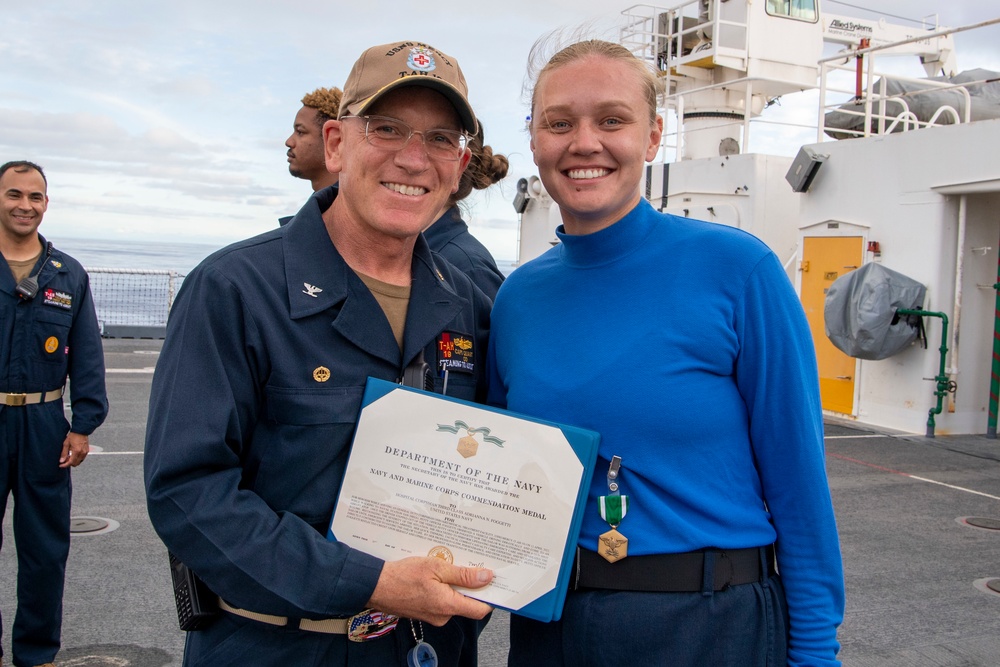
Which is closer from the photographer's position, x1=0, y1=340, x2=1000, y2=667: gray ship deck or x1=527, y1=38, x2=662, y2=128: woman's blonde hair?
x1=527, y1=38, x2=662, y2=128: woman's blonde hair

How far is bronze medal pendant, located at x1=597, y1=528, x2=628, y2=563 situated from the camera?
193 centimetres

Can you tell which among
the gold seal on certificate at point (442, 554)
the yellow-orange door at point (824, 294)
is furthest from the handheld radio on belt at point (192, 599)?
the yellow-orange door at point (824, 294)

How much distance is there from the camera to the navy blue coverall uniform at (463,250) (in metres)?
3.67

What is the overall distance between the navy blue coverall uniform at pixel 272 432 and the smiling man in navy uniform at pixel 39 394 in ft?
7.98

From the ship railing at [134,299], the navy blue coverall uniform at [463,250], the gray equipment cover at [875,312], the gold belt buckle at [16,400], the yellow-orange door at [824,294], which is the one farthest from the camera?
the ship railing at [134,299]

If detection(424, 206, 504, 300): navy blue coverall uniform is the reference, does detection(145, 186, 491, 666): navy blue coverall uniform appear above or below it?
below

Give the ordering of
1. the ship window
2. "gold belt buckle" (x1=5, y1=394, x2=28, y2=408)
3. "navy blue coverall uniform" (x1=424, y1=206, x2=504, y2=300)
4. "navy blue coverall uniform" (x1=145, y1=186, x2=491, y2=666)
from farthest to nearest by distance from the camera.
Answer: the ship window
"gold belt buckle" (x1=5, y1=394, x2=28, y2=408)
"navy blue coverall uniform" (x1=424, y1=206, x2=504, y2=300)
"navy blue coverall uniform" (x1=145, y1=186, x2=491, y2=666)

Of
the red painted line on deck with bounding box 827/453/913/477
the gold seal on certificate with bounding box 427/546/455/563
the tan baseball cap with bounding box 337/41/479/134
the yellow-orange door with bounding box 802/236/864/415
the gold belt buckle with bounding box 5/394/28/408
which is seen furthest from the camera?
the yellow-orange door with bounding box 802/236/864/415

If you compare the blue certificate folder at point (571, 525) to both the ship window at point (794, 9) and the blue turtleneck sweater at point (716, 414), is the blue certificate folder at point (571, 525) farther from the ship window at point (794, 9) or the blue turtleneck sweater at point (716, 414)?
the ship window at point (794, 9)

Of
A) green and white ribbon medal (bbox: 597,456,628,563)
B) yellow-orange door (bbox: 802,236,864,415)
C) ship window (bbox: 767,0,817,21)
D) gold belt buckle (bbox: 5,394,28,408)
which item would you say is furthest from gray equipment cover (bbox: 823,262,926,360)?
green and white ribbon medal (bbox: 597,456,628,563)

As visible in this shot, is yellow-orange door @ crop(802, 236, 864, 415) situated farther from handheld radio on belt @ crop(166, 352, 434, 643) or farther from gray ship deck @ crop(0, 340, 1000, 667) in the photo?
handheld radio on belt @ crop(166, 352, 434, 643)

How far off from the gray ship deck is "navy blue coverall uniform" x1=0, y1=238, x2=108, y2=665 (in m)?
0.29

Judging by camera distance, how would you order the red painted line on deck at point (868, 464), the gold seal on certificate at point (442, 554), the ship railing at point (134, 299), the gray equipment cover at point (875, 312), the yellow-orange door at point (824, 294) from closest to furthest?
the gold seal on certificate at point (442, 554) < the red painted line on deck at point (868, 464) < the gray equipment cover at point (875, 312) < the yellow-orange door at point (824, 294) < the ship railing at point (134, 299)

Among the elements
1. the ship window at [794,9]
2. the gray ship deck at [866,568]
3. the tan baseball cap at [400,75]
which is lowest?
the gray ship deck at [866,568]
